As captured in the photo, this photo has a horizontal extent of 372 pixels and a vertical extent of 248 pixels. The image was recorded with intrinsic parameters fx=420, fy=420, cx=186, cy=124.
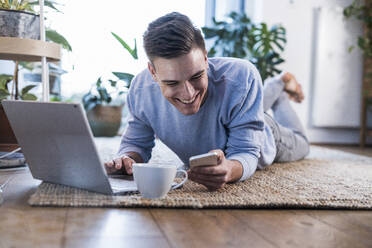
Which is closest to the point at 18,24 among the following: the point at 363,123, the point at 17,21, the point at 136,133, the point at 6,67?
the point at 17,21

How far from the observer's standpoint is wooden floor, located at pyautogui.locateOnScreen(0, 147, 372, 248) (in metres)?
0.75

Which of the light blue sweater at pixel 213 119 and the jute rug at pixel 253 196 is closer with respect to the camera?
the jute rug at pixel 253 196

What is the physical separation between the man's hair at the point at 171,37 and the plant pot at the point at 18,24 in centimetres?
62

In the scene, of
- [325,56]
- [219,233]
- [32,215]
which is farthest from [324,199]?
[325,56]

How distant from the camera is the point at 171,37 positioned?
1.08m

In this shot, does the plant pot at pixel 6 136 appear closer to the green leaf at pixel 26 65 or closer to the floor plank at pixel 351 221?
the green leaf at pixel 26 65

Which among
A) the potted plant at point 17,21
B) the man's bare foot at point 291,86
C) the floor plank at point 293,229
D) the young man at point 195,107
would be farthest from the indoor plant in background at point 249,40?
the floor plank at point 293,229

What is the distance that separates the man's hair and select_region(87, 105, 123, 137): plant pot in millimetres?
2585

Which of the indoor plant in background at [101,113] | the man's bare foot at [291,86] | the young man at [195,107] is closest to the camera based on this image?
the young man at [195,107]

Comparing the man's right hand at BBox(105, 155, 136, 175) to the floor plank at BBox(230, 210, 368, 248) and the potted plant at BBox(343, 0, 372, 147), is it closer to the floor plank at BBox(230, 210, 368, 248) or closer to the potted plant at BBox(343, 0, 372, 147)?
the floor plank at BBox(230, 210, 368, 248)

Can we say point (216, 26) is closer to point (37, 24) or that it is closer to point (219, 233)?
point (37, 24)

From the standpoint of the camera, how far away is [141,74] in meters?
1.47

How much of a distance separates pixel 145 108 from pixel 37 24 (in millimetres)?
564

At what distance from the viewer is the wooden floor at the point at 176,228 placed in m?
0.75
